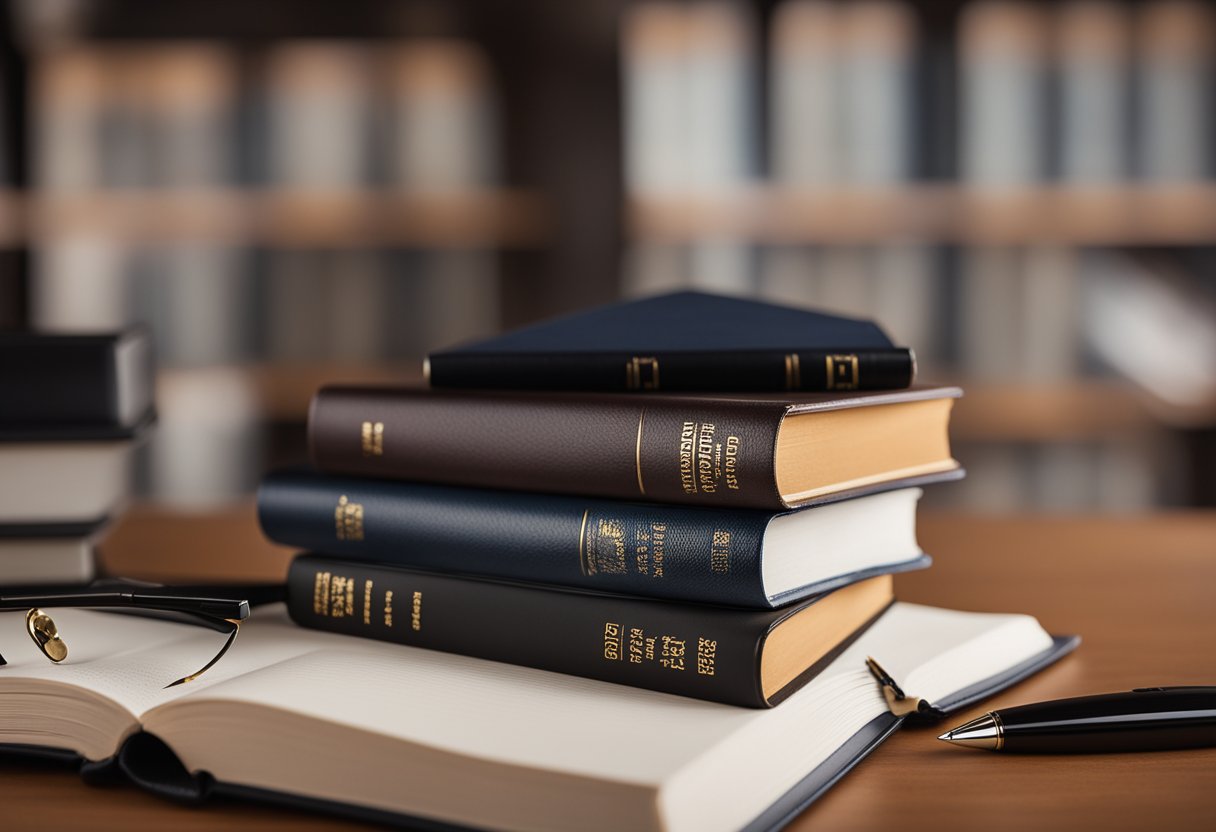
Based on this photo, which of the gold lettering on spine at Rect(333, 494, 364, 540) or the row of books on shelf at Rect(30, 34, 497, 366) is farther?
the row of books on shelf at Rect(30, 34, 497, 366)

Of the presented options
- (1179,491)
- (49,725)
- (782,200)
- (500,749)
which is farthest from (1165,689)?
(1179,491)

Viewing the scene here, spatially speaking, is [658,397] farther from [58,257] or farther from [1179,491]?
[58,257]

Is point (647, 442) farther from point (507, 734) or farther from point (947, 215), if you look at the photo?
point (947, 215)

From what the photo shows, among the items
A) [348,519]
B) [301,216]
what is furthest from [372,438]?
[301,216]

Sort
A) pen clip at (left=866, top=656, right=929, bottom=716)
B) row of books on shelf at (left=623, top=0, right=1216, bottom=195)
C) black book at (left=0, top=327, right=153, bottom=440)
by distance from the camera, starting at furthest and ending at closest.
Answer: row of books on shelf at (left=623, top=0, right=1216, bottom=195)
black book at (left=0, top=327, right=153, bottom=440)
pen clip at (left=866, top=656, right=929, bottom=716)

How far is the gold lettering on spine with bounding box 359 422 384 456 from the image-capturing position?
53cm

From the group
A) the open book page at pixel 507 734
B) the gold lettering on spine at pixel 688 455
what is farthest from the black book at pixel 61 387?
the gold lettering on spine at pixel 688 455

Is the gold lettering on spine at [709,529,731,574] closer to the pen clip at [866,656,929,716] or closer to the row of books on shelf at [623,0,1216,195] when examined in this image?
the pen clip at [866,656,929,716]

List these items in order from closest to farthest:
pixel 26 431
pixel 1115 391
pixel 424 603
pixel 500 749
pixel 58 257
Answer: pixel 500 749 < pixel 424 603 < pixel 26 431 < pixel 1115 391 < pixel 58 257

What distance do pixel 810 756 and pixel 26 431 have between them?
445mm

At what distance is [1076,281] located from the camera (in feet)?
6.37

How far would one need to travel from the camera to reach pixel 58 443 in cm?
62

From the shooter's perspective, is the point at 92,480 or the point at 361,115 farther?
the point at 361,115

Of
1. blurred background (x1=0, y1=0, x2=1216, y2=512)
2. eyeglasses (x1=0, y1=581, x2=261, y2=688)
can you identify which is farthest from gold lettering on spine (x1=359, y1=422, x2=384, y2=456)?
blurred background (x1=0, y1=0, x2=1216, y2=512)
